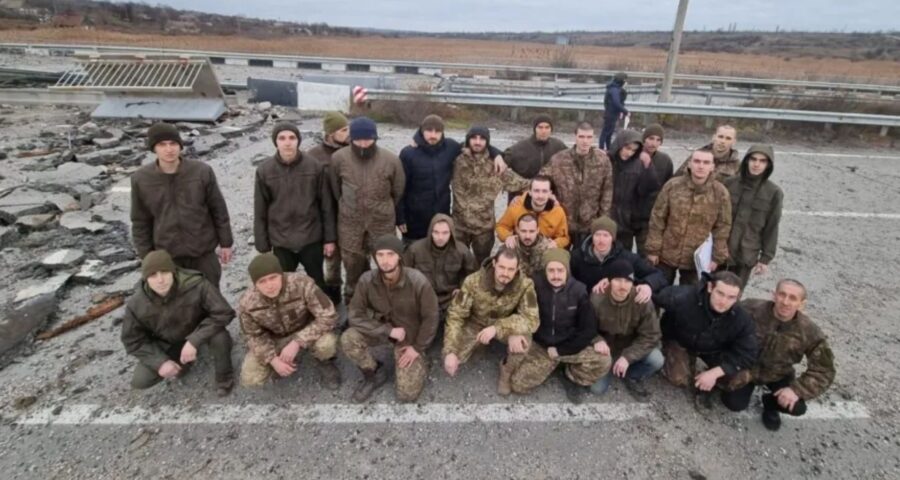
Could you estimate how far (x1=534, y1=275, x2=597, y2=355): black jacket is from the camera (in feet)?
11.2

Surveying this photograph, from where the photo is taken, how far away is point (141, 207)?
3.49 m

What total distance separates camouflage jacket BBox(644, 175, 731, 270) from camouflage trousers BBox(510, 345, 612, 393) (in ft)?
4.23

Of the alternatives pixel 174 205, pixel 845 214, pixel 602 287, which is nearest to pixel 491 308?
pixel 602 287

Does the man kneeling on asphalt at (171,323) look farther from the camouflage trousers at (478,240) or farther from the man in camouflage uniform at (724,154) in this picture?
the man in camouflage uniform at (724,154)

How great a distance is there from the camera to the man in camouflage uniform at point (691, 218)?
3.80 meters

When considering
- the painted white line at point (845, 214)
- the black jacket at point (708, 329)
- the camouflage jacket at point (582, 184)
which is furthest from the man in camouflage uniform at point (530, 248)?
the painted white line at point (845, 214)

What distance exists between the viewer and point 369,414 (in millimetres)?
3221

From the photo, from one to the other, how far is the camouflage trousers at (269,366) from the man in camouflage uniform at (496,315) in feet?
2.84

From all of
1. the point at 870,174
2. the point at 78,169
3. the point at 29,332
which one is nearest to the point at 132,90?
the point at 78,169

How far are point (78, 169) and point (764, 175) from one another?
29.3 feet

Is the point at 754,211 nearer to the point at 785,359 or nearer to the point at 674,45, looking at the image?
the point at 785,359

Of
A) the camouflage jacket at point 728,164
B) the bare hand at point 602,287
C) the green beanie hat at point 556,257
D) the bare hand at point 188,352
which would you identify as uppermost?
the camouflage jacket at point 728,164

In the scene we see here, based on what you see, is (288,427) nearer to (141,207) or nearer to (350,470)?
(350,470)

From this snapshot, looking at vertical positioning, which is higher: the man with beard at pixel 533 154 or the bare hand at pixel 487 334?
the man with beard at pixel 533 154
